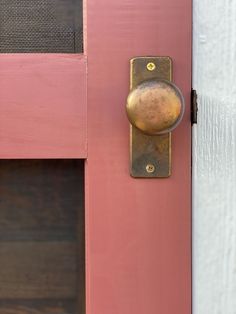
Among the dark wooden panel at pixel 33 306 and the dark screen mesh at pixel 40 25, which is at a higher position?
the dark screen mesh at pixel 40 25

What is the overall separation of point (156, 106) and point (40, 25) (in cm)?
21

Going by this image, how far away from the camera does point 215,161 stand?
0.67m

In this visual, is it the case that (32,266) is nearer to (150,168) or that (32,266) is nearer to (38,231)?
(38,231)

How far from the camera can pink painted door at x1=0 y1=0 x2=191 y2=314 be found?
2.15 feet

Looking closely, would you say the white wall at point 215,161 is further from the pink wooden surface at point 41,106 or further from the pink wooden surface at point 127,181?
the pink wooden surface at point 41,106

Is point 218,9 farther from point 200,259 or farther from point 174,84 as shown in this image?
point 200,259

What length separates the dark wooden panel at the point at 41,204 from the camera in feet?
2.25

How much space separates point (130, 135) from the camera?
655 millimetres

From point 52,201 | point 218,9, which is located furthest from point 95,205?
point 218,9

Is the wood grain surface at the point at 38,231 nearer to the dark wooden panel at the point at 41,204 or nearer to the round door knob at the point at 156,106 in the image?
the dark wooden panel at the point at 41,204

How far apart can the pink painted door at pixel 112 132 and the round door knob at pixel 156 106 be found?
0.15 ft

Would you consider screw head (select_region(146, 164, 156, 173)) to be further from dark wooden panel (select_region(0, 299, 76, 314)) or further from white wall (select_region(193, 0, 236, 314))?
dark wooden panel (select_region(0, 299, 76, 314))

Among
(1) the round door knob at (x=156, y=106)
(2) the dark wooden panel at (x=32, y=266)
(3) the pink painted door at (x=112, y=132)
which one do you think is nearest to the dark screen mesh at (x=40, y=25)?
(3) the pink painted door at (x=112, y=132)

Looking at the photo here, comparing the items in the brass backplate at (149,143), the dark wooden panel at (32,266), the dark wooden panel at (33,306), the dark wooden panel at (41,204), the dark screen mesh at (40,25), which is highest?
the dark screen mesh at (40,25)
